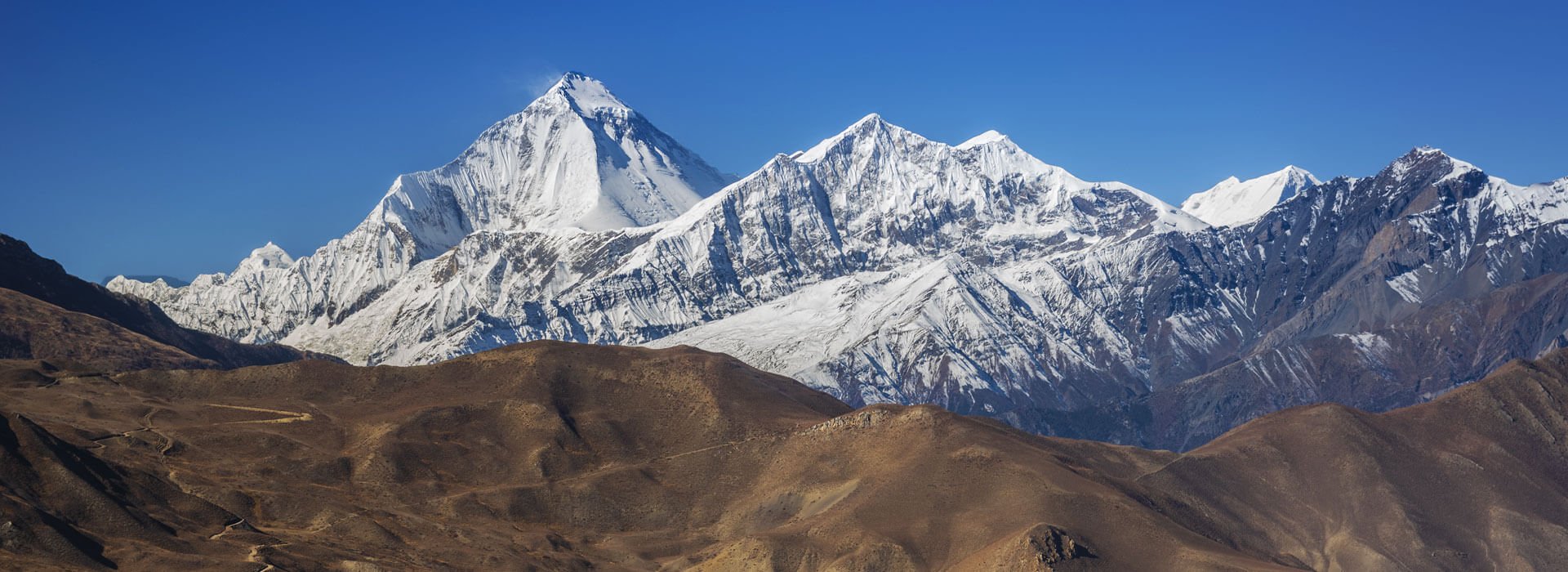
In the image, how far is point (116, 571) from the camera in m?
200

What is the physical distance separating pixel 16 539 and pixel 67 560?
6075mm

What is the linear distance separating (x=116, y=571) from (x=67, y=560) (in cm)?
530

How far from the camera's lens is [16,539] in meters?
197

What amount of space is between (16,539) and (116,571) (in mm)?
11120

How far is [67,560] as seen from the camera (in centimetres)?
19750
